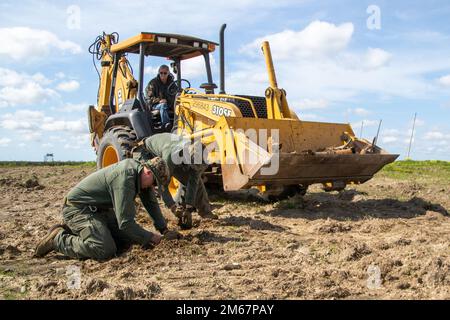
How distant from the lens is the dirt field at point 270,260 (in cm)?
405

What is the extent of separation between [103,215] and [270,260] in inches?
70.4

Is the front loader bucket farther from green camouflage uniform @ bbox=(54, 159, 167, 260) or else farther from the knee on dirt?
the knee on dirt

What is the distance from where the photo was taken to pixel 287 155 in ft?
22.6

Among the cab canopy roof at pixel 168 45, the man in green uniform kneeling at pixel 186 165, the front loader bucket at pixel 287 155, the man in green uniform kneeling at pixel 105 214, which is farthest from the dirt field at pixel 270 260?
the cab canopy roof at pixel 168 45

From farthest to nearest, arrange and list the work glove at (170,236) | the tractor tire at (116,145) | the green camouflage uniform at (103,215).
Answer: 1. the tractor tire at (116,145)
2. the work glove at (170,236)
3. the green camouflage uniform at (103,215)

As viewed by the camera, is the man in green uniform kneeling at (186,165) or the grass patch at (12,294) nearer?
the grass patch at (12,294)

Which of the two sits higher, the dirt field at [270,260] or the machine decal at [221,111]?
the machine decal at [221,111]

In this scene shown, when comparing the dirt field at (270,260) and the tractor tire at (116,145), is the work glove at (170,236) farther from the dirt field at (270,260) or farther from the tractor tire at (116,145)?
the tractor tire at (116,145)

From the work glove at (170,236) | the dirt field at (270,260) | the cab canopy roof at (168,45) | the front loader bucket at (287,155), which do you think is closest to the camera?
the dirt field at (270,260)

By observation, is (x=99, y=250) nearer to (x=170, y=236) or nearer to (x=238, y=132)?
(x=170, y=236)

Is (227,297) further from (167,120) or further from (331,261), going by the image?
(167,120)

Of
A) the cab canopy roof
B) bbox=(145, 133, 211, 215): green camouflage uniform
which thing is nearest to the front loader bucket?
bbox=(145, 133, 211, 215): green camouflage uniform
